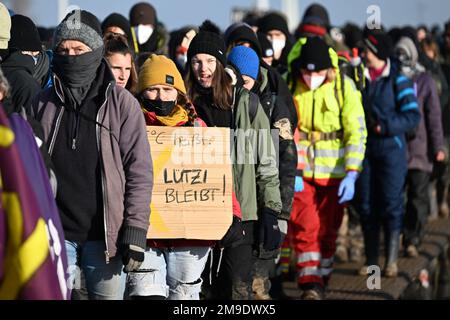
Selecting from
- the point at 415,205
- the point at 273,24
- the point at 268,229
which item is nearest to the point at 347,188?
the point at 268,229

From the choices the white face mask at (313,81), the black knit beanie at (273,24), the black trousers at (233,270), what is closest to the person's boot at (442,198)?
the black knit beanie at (273,24)

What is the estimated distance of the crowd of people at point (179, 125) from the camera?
4754mm

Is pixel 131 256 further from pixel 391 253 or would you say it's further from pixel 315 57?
pixel 391 253

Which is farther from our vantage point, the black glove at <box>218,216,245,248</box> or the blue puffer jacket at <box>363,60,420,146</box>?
the blue puffer jacket at <box>363,60,420,146</box>

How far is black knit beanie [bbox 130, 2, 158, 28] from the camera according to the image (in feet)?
38.4

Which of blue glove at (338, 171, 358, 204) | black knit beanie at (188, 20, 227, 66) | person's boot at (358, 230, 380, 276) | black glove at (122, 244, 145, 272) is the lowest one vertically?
person's boot at (358, 230, 380, 276)

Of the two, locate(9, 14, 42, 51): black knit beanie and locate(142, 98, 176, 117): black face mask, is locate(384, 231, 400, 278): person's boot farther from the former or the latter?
locate(142, 98, 176, 117): black face mask

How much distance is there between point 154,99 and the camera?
7.49 meters

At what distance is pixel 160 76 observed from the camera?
7.50 meters

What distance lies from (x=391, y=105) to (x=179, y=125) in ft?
15.1

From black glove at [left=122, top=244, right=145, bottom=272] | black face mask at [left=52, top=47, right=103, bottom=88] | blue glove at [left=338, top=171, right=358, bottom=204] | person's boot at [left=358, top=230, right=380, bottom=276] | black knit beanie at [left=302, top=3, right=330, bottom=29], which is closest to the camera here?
black glove at [left=122, top=244, right=145, bottom=272]

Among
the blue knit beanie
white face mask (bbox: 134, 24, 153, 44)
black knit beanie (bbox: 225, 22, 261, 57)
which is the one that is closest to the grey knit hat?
the blue knit beanie
